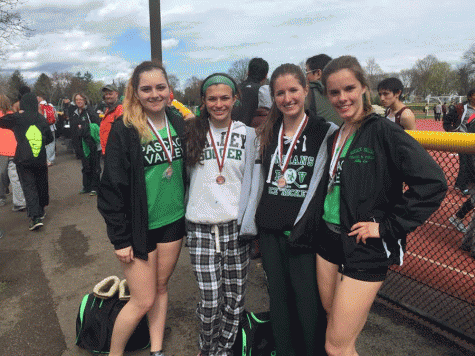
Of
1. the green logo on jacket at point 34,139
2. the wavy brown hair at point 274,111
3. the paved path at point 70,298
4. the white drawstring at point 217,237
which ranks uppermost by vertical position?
the wavy brown hair at point 274,111

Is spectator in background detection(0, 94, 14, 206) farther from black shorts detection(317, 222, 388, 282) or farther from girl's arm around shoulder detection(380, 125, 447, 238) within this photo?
girl's arm around shoulder detection(380, 125, 447, 238)

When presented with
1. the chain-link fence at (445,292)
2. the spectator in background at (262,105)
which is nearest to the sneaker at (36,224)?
the spectator in background at (262,105)

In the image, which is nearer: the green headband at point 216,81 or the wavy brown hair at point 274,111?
the wavy brown hair at point 274,111

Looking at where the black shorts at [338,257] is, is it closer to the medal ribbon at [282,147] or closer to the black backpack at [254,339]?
the medal ribbon at [282,147]

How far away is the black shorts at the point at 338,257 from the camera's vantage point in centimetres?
182

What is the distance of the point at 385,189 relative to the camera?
5.84 ft

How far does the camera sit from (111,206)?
7.36ft

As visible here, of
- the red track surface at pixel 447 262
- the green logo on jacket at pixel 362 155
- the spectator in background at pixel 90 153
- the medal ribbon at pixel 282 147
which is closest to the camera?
the green logo on jacket at pixel 362 155

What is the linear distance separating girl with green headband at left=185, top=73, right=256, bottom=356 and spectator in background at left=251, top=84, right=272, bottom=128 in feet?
5.53

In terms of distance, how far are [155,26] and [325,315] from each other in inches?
140

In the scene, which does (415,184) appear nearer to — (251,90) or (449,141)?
(449,141)

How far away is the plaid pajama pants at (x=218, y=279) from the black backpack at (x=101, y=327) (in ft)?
1.73

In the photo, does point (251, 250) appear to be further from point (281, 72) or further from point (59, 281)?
point (59, 281)

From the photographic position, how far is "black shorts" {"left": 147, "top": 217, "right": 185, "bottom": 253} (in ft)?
7.84
